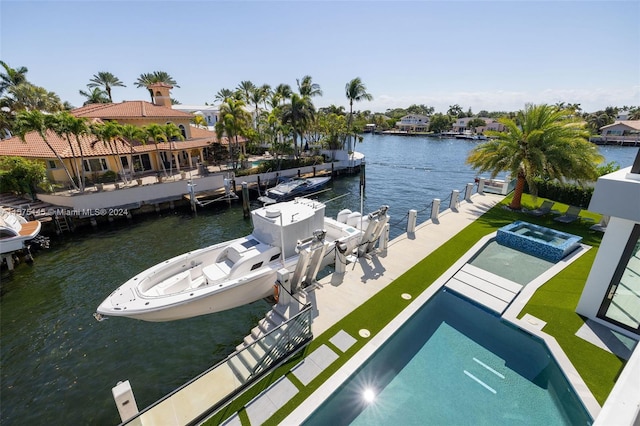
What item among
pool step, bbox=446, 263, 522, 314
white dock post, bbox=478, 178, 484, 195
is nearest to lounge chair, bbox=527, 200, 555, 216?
white dock post, bbox=478, 178, 484, 195

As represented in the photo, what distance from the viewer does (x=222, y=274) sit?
10289 mm

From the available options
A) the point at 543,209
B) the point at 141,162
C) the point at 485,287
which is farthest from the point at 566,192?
the point at 141,162

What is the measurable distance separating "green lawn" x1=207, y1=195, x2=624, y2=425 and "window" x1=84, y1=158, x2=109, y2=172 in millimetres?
27707

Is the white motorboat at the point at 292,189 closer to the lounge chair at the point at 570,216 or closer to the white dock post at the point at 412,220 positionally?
the white dock post at the point at 412,220

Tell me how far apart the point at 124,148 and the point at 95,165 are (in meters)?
2.84

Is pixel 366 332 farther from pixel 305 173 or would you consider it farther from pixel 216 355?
pixel 305 173

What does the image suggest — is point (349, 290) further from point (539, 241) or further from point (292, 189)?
point (292, 189)

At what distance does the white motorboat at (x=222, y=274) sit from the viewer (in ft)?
27.8

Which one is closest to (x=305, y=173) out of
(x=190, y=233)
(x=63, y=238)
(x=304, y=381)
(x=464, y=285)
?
(x=190, y=233)

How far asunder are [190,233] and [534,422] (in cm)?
1928

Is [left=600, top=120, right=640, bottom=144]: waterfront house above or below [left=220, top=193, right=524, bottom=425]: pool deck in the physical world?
above

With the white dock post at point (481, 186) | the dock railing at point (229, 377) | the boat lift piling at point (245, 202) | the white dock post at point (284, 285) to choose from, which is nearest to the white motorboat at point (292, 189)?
the boat lift piling at point (245, 202)

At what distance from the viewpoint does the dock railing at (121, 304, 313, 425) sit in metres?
5.86

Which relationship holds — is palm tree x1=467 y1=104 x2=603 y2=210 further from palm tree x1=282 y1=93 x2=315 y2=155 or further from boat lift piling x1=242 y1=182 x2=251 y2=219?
palm tree x1=282 y1=93 x2=315 y2=155
